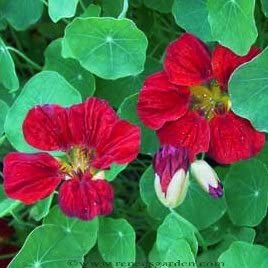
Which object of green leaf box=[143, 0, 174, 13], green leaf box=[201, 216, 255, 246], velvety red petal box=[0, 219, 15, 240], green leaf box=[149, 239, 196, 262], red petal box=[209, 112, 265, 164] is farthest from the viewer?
velvety red petal box=[0, 219, 15, 240]

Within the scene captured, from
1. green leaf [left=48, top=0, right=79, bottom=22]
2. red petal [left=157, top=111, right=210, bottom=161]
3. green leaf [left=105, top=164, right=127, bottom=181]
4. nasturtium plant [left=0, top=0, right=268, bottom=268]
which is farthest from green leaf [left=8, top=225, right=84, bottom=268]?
green leaf [left=48, top=0, right=79, bottom=22]

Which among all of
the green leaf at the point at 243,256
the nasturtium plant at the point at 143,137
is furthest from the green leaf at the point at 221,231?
the green leaf at the point at 243,256

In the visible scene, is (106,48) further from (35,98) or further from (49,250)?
(49,250)

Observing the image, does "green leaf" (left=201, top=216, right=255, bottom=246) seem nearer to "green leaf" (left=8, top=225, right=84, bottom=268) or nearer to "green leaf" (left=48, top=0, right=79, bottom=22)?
"green leaf" (left=8, top=225, right=84, bottom=268)

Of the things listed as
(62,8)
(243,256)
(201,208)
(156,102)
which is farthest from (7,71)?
(243,256)

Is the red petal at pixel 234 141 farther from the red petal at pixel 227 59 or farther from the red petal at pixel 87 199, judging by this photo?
the red petal at pixel 87 199
